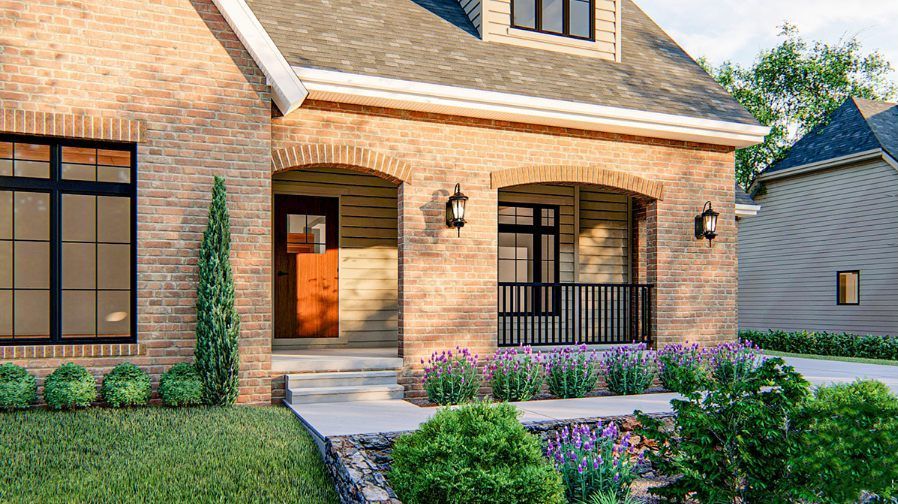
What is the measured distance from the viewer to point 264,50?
678 centimetres

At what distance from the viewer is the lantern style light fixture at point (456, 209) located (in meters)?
8.00

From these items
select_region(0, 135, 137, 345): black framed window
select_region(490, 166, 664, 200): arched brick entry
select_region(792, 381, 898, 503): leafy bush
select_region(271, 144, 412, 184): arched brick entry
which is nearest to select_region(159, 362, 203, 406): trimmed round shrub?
select_region(271, 144, 412, 184): arched brick entry

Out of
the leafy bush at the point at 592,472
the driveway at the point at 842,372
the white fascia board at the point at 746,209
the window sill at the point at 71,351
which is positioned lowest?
the driveway at the point at 842,372

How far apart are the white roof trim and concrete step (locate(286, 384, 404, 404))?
43.5 feet

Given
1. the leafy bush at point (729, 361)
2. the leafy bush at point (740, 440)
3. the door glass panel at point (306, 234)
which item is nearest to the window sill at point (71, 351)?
the door glass panel at point (306, 234)

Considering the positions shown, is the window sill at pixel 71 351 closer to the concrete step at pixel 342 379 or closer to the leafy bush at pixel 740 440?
the concrete step at pixel 342 379

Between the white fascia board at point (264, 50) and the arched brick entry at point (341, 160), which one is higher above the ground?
the white fascia board at point (264, 50)

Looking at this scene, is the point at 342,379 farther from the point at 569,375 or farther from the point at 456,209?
the point at 569,375

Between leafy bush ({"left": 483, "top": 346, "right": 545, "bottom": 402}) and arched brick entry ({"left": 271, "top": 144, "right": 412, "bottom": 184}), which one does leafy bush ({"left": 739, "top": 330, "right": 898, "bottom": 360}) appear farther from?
arched brick entry ({"left": 271, "top": 144, "right": 412, "bottom": 184})

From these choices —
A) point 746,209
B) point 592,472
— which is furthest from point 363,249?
point 746,209

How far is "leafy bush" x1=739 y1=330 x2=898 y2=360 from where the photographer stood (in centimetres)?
1459

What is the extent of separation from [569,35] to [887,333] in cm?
1091

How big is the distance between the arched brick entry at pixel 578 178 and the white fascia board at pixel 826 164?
898 cm

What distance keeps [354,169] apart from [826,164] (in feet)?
44.2
